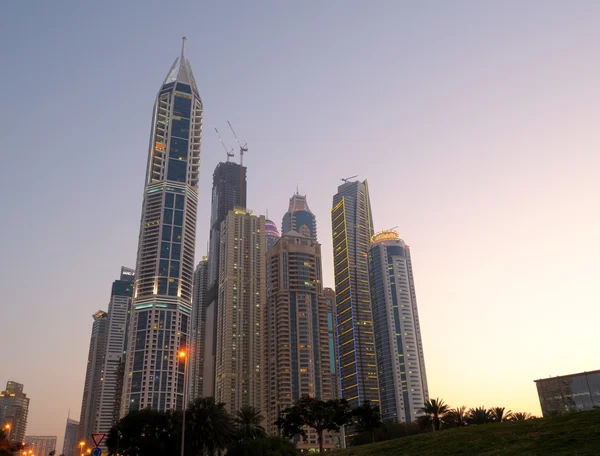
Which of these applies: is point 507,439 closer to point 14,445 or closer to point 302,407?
point 14,445

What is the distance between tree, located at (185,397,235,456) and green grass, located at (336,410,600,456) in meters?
30.3

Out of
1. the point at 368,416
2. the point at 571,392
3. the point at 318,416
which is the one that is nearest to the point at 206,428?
the point at 318,416

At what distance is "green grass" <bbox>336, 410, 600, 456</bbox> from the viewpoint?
40.7 meters

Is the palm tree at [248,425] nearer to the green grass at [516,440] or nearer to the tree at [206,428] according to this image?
the tree at [206,428]

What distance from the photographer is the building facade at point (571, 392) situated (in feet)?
405

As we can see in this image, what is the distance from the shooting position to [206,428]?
82.4 m

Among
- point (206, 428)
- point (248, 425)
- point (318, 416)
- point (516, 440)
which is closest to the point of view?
point (516, 440)

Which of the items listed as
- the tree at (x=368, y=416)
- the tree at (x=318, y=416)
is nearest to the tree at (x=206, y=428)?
the tree at (x=318, y=416)

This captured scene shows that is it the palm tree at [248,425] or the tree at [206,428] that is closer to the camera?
the tree at [206,428]

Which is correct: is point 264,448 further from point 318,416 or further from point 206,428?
point 318,416

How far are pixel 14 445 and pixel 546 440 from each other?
52684 millimetres

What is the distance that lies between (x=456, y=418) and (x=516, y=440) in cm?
4534

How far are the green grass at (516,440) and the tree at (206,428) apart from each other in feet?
99.4

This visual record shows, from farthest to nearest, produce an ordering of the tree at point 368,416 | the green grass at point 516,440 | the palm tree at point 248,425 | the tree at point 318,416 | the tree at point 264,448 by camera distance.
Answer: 1. the tree at point 368,416
2. the palm tree at point 248,425
3. the tree at point 318,416
4. the tree at point 264,448
5. the green grass at point 516,440
